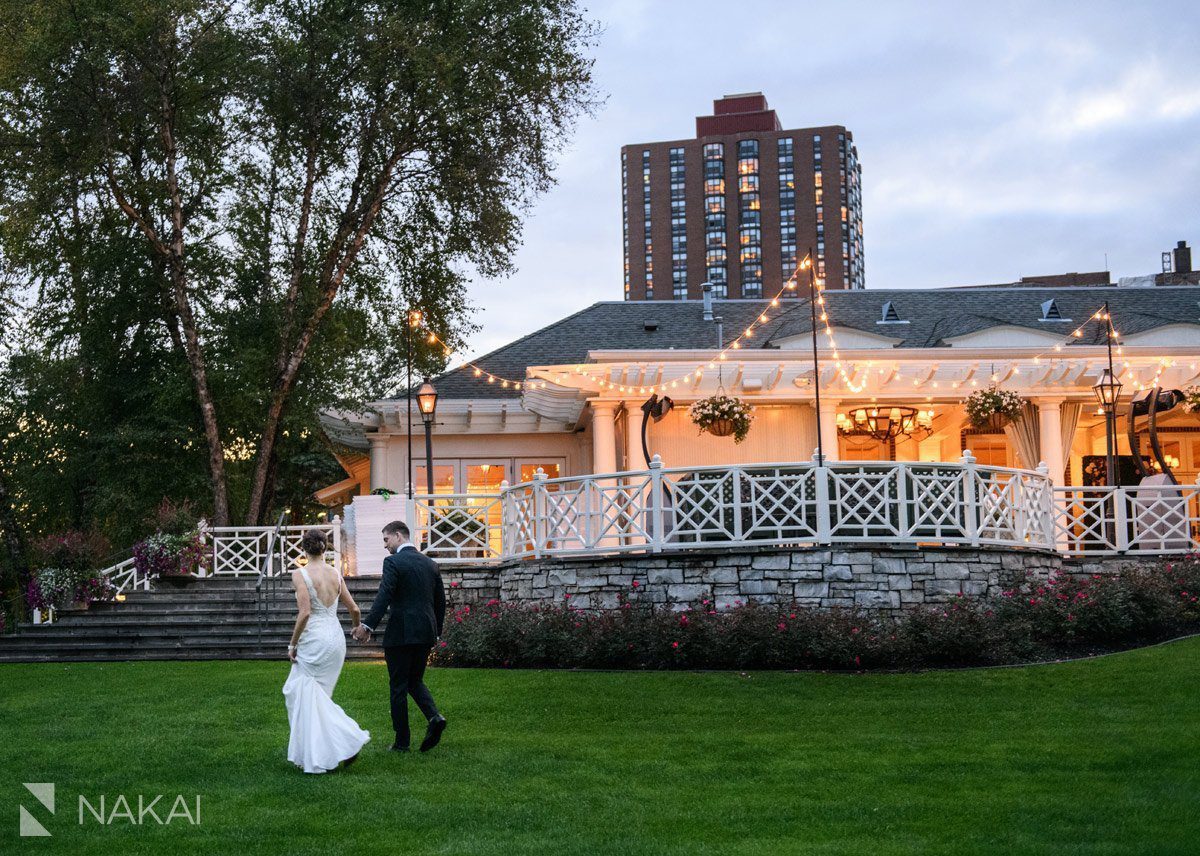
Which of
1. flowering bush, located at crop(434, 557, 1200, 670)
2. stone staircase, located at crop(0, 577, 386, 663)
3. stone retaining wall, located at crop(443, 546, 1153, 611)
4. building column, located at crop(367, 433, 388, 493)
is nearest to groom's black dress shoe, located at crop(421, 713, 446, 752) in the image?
flowering bush, located at crop(434, 557, 1200, 670)

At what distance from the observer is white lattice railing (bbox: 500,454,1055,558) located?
46.6 ft

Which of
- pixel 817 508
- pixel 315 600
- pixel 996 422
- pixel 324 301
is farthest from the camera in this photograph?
pixel 324 301

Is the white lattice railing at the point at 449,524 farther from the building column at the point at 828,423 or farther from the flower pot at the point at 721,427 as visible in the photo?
the building column at the point at 828,423

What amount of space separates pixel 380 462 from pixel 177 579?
5.46 metres

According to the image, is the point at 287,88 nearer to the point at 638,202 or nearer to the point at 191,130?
the point at 191,130

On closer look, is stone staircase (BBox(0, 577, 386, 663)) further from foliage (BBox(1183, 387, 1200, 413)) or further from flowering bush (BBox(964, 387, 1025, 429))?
foliage (BBox(1183, 387, 1200, 413))

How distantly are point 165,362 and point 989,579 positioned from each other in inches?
617

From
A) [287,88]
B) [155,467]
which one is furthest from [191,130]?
[155,467]

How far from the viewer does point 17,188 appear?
851 inches

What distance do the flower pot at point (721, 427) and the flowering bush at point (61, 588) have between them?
30.7ft

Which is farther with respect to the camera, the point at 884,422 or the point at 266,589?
the point at 884,422

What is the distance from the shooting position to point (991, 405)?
20.1 metres

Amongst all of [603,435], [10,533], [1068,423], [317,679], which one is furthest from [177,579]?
[1068,423]

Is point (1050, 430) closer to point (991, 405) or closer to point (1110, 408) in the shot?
point (991, 405)
